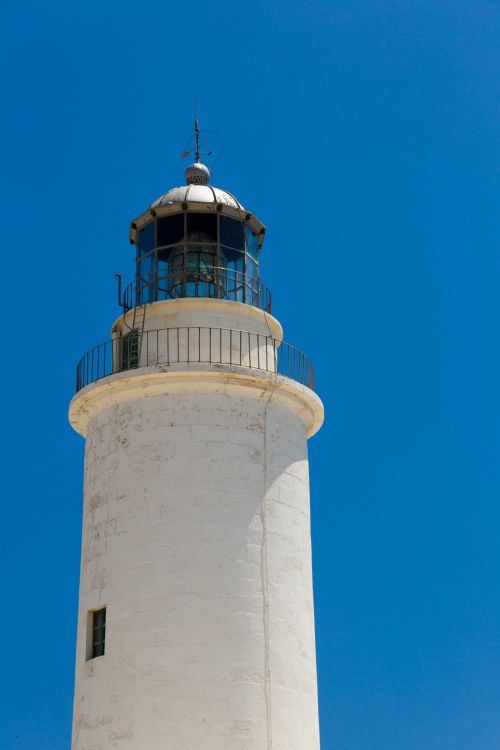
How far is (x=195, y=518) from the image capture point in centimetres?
2236

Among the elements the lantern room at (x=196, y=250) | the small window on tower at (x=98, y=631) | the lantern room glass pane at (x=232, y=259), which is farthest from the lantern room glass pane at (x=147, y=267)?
the small window on tower at (x=98, y=631)

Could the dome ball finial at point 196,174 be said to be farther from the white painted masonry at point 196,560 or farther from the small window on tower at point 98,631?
the small window on tower at point 98,631

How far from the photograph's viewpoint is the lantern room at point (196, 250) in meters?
25.1

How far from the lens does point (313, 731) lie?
22766mm

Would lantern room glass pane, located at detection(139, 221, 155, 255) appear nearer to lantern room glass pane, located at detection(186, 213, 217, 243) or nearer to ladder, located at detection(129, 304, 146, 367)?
lantern room glass pane, located at detection(186, 213, 217, 243)

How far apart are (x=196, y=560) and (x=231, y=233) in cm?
692

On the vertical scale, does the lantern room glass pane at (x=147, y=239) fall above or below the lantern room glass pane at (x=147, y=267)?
above

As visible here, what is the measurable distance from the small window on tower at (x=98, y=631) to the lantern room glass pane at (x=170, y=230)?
7.37 metres

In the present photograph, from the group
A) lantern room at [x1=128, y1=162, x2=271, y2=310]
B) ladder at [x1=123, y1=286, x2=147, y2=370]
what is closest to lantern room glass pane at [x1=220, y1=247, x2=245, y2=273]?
lantern room at [x1=128, y1=162, x2=271, y2=310]

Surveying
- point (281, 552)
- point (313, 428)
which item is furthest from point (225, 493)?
point (313, 428)

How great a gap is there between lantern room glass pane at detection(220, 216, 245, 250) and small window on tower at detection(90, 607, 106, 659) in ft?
25.0

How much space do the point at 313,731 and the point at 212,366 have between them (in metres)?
6.72

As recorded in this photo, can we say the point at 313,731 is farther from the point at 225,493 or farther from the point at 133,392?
the point at 133,392

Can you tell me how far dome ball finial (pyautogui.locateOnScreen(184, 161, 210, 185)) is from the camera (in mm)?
26375
